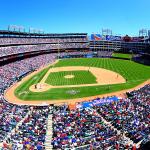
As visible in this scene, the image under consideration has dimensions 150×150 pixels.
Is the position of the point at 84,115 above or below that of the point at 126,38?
below

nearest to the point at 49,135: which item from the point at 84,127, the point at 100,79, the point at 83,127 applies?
the point at 83,127

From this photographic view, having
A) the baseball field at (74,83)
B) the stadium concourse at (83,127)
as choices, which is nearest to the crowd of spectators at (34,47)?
the baseball field at (74,83)

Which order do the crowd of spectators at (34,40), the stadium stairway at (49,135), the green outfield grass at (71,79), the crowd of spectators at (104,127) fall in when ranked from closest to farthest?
1. the crowd of spectators at (104,127)
2. the stadium stairway at (49,135)
3. the green outfield grass at (71,79)
4. the crowd of spectators at (34,40)

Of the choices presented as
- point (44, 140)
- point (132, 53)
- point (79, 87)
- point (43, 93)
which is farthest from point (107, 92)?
point (132, 53)

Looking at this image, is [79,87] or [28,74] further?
[28,74]

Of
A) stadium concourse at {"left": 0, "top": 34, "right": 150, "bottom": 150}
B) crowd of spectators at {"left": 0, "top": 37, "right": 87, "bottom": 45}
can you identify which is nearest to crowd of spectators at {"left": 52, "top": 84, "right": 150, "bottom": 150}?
stadium concourse at {"left": 0, "top": 34, "right": 150, "bottom": 150}

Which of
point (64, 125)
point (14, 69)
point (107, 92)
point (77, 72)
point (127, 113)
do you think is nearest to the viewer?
point (64, 125)

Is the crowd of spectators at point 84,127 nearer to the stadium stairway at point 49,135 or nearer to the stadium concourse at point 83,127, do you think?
the stadium concourse at point 83,127

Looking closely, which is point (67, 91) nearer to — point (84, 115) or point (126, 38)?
point (84, 115)
